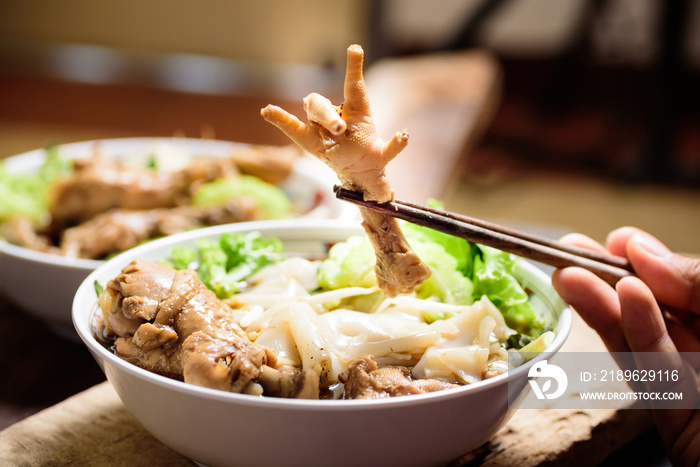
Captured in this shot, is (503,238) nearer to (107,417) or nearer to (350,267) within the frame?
(350,267)

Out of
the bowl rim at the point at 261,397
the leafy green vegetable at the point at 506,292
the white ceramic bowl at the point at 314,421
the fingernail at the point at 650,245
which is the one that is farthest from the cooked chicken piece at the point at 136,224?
the fingernail at the point at 650,245

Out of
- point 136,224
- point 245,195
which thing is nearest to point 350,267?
point 136,224

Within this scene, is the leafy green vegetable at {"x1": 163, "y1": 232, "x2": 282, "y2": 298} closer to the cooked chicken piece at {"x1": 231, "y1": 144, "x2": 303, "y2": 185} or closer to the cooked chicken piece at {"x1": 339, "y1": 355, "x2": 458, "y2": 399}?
the cooked chicken piece at {"x1": 339, "y1": 355, "x2": 458, "y2": 399}

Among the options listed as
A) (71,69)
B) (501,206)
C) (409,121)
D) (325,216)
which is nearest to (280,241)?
(325,216)

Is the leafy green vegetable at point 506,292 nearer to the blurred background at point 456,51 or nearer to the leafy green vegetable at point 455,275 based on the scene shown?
the leafy green vegetable at point 455,275

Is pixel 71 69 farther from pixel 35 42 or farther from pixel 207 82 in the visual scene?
pixel 207 82

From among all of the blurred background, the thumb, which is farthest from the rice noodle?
the blurred background
